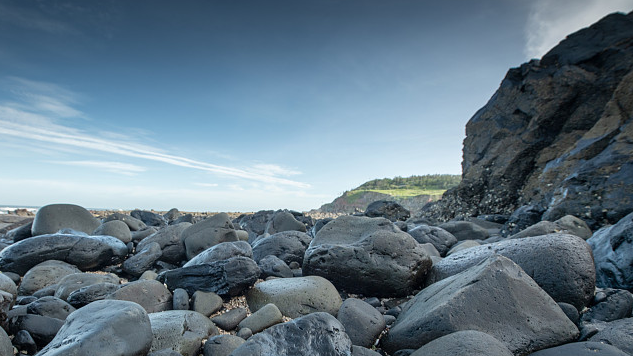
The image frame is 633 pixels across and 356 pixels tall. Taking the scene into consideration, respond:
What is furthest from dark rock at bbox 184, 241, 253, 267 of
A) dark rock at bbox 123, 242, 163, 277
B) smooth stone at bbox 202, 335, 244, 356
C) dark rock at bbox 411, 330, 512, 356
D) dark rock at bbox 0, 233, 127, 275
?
dark rock at bbox 411, 330, 512, 356

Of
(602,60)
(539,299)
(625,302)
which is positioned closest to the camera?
(539,299)

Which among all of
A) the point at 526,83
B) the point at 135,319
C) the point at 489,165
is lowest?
the point at 135,319

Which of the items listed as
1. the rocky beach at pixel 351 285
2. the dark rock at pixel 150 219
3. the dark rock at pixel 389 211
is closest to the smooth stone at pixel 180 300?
the rocky beach at pixel 351 285

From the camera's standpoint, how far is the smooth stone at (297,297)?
4.01 m

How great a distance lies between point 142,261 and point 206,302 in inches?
119

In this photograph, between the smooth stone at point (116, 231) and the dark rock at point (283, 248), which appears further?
the smooth stone at point (116, 231)

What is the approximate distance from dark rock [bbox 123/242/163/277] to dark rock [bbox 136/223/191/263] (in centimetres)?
31

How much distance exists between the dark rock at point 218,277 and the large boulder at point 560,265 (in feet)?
10.5

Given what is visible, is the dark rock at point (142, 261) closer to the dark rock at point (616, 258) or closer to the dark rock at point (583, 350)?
the dark rock at point (583, 350)

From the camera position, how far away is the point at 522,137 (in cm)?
1240

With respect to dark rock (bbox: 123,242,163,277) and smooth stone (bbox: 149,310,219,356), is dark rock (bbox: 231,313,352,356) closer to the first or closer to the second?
smooth stone (bbox: 149,310,219,356)

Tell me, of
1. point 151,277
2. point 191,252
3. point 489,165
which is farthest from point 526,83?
point 151,277

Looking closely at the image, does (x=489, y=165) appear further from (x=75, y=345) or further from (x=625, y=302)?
(x=75, y=345)

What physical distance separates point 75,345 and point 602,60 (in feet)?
49.2
